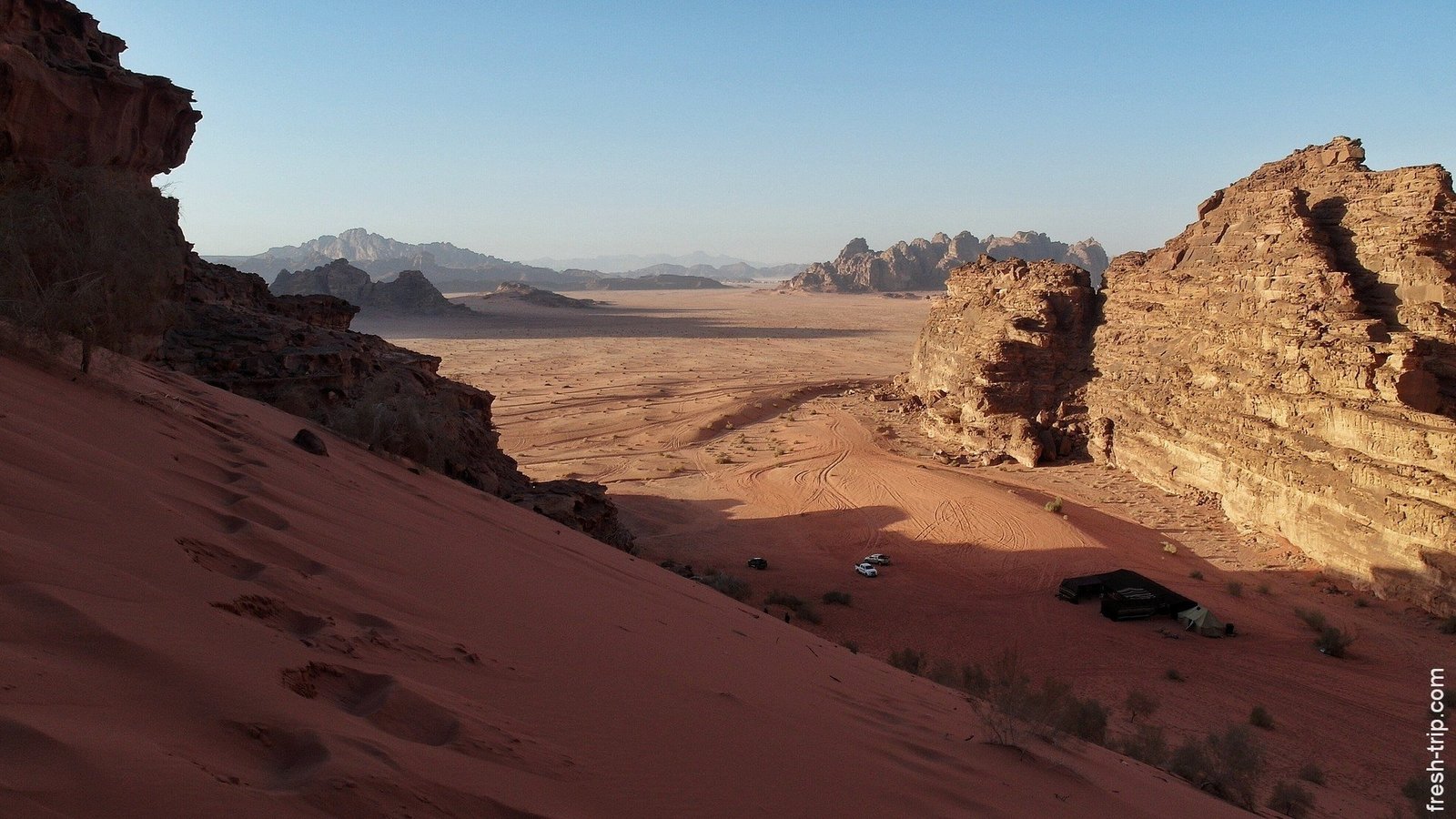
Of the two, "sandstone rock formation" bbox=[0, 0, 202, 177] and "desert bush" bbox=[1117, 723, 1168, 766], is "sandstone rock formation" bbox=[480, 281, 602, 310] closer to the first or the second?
"sandstone rock formation" bbox=[0, 0, 202, 177]

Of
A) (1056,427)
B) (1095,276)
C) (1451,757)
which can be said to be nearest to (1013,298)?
(1056,427)

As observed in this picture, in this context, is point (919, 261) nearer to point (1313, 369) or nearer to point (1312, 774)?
point (1313, 369)

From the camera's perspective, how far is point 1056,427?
2308 centimetres

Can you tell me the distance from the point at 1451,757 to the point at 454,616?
9.96 m

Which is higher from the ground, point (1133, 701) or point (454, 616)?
point (454, 616)

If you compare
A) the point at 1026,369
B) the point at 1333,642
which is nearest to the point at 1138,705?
the point at 1333,642

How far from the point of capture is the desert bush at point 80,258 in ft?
18.9

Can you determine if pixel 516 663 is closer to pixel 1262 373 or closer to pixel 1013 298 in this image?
pixel 1262 373

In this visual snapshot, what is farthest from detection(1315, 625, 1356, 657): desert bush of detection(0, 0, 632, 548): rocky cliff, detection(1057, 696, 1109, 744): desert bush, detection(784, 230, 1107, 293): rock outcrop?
detection(784, 230, 1107, 293): rock outcrop

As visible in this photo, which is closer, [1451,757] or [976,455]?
[1451,757]

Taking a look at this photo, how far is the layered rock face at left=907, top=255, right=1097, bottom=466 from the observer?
2314 centimetres

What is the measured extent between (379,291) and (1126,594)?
2932 inches

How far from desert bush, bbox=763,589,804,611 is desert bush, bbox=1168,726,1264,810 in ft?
18.3

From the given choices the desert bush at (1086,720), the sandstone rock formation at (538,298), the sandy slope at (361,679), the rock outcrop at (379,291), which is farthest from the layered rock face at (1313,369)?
the sandstone rock formation at (538,298)
